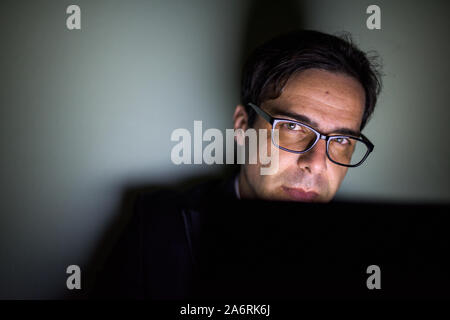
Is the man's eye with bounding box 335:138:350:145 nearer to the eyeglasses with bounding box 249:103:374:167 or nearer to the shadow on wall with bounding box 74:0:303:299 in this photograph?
the eyeglasses with bounding box 249:103:374:167

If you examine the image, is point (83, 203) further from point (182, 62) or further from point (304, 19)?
point (304, 19)

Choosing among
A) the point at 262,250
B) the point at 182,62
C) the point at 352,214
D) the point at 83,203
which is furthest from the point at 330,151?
the point at 83,203

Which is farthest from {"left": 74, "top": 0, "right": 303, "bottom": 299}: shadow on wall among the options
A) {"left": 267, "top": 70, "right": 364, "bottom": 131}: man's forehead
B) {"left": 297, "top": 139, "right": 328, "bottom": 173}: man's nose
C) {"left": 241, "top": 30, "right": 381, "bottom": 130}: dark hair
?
{"left": 297, "top": 139, "right": 328, "bottom": 173}: man's nose

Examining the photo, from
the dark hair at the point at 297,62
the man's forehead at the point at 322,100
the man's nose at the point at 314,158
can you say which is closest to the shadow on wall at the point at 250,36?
the dark hair at the point at 297,62

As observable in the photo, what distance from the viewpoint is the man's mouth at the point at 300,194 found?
2.61 feet

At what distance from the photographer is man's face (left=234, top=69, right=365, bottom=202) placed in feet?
2.56

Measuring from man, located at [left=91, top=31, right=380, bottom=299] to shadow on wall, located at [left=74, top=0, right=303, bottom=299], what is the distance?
162mm

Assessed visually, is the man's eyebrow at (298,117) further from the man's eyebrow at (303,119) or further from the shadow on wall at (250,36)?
the shadow on wall at (250,36)

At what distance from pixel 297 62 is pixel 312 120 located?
0.19 m

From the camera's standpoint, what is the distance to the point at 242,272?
A: 0.64m

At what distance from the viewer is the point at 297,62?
2.70 ft

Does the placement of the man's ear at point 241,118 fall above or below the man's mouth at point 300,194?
above

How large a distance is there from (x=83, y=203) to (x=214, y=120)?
1.97 feet

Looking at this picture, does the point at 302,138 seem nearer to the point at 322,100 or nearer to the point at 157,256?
the point at 322,100
